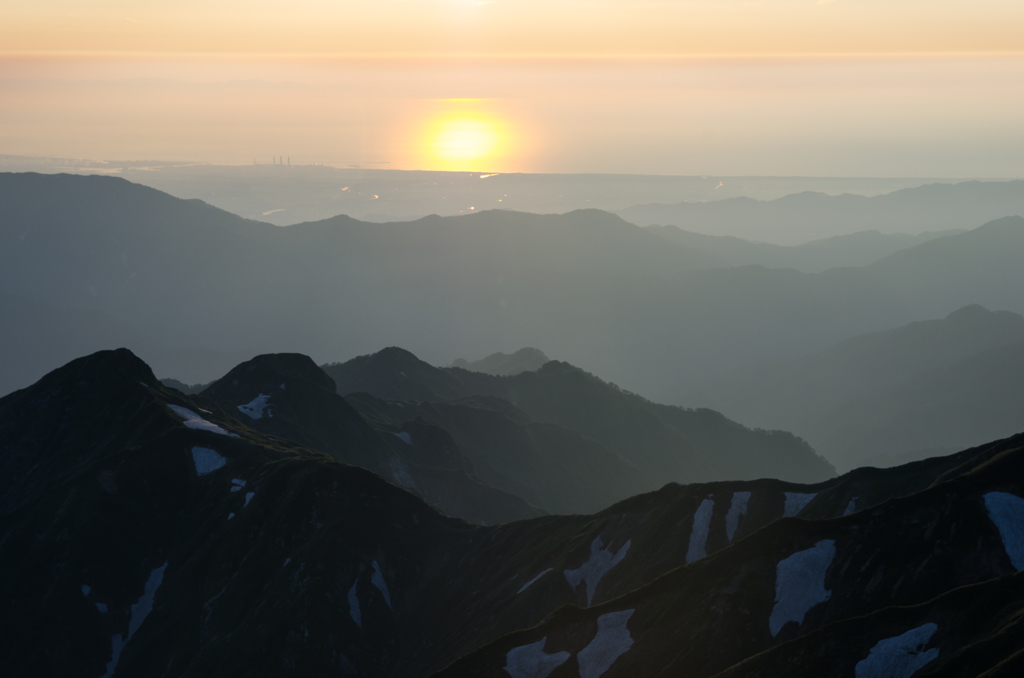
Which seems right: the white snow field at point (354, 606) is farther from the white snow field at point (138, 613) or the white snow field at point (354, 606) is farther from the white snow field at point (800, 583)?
the white snow field at point (800, 583)

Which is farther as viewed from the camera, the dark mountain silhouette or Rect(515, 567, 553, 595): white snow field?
Rect(515, 567, 553, 595): white snow field

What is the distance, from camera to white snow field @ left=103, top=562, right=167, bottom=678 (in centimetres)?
12131

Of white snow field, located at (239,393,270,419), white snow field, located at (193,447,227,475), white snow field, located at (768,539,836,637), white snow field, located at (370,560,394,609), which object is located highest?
white snow field, located at (239,393,270,419)

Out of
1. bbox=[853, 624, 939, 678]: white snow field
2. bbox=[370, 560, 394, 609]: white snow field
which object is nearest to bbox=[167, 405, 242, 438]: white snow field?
bbox=[370, 560, 394, 609]: white snow field

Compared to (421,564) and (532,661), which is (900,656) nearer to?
(532,661)

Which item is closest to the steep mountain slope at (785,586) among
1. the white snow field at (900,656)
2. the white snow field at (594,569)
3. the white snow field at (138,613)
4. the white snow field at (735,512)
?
the white snow field at (900,656)

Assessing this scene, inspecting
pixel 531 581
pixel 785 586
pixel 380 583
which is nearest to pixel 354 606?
pixel 380 583

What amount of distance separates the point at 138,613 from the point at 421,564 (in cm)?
4518

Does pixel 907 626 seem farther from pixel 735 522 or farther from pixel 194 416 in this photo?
pixel 194 416

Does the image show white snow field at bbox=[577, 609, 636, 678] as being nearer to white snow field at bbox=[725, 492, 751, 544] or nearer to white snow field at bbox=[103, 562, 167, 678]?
white snow field at bbox=[725, 492, 751, 544]

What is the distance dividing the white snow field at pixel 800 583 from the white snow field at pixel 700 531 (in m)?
24.3

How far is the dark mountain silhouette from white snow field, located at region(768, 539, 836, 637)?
0.20 metres

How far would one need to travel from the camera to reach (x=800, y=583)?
76.5 m

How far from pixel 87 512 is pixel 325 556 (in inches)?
1645
